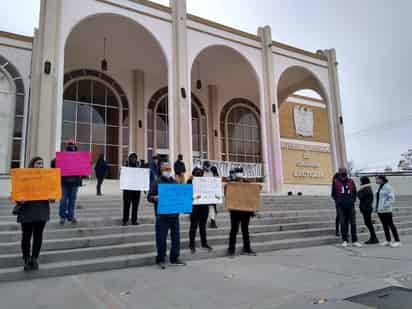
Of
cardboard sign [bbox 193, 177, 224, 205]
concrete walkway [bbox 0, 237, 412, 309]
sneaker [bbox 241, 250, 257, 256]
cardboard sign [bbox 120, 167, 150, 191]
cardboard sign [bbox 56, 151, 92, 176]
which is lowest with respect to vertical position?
concrete walkway [bbox 0, 237, 412, 309]

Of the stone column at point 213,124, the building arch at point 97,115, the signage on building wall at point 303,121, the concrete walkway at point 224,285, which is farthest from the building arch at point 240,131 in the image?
the concrete walkway at point 224,285

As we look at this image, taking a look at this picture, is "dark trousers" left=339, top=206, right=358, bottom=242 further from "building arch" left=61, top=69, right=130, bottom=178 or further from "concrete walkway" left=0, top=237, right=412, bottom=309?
"building arch" left=61, top=69, right=130, bottom=178

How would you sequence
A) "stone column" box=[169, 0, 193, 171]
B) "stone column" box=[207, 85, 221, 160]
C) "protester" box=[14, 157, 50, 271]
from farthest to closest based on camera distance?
"stone column" box=[207, 85, 221, 160]
"stone column" box=[169, 0, 193, 171]
"protester" box=[14, 157, 50, 271]

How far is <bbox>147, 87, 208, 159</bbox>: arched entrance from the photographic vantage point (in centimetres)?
1674

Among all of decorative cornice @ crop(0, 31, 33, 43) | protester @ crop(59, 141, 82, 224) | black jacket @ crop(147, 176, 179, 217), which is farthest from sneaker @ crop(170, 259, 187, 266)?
decorative cornice @ crop(0, 31, 33, 43)

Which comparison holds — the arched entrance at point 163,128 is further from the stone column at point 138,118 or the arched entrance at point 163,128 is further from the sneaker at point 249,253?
the sneaker at point 249,253

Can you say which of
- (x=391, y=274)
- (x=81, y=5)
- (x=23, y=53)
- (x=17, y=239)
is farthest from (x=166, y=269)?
(x=23, y=53)

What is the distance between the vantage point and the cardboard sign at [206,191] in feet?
20.7

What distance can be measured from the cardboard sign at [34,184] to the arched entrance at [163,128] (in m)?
11.4

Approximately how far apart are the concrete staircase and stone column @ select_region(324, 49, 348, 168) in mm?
7839

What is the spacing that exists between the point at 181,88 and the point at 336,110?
9.76 metres

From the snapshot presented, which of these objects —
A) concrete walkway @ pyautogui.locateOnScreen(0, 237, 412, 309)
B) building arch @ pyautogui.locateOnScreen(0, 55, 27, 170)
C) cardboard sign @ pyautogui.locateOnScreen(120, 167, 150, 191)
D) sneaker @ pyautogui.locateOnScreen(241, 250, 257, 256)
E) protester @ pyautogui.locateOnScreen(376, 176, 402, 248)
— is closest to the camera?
concrete walkway @ pyautogui.locateOnScreen(0, 237, 412, 309)

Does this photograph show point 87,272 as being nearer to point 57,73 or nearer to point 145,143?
point 57,73

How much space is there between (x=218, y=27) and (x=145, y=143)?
258 inches
